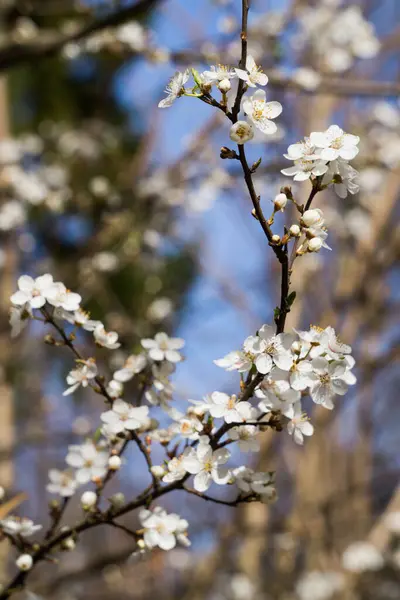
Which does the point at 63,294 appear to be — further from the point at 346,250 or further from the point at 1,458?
the point at 346,250

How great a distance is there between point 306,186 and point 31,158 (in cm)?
226

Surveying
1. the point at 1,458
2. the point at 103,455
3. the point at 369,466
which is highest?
the point at 369,466

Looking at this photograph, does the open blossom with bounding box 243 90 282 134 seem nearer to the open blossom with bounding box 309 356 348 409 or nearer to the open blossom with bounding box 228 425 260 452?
the open blossom with bounding box 309 356 348 409

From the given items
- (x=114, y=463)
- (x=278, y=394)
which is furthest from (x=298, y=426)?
(x=114, y=463)

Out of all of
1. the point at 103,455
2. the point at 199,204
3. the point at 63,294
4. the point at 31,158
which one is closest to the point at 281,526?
the point at 199,204

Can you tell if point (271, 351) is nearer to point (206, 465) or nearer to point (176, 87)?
point (206, 465)

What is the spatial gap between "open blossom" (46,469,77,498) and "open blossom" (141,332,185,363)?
1.06ft

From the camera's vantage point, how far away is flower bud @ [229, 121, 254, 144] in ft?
3.04

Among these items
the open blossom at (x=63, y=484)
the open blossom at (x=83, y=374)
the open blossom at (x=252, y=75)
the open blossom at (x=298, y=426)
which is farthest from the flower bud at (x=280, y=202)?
the open blossom at (x=63, y=484)

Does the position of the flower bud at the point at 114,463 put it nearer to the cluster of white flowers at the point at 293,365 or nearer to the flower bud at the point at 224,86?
the cluster of white flowers at the point at 293,365

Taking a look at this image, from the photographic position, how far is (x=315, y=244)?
3.08 ft

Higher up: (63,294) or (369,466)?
(369,466)

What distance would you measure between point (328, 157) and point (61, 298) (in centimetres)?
50

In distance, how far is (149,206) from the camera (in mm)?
3262
